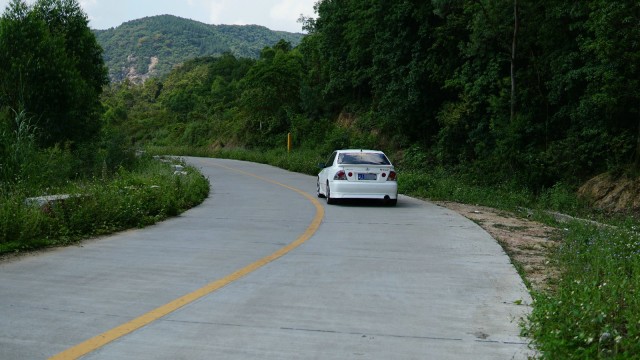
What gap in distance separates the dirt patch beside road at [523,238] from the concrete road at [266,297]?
0.31 m

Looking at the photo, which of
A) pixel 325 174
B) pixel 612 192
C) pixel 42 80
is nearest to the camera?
pixel 325 174

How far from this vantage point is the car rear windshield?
18516mm

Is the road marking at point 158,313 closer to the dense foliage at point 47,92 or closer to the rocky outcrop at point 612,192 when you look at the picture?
the rocky outcrop at point 612,192

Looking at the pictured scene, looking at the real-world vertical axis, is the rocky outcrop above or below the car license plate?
below

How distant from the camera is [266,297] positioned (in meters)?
7.03

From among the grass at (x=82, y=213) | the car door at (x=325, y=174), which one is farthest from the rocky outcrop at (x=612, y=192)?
the grass at (x=82, y=213)

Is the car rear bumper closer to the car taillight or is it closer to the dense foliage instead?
the car taillight

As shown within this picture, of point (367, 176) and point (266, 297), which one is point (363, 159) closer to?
point (367, 176)

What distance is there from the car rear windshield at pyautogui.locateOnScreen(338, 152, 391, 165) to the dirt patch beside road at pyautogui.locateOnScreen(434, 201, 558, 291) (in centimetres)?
239

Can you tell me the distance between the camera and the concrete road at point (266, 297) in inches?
207

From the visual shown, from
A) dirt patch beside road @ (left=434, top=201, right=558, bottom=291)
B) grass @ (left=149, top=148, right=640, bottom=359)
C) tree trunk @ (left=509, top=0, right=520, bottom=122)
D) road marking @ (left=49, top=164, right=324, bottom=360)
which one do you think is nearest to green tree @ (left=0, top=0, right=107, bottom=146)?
tree trunk @ (left=509, top=0, right=520, bottom=122)

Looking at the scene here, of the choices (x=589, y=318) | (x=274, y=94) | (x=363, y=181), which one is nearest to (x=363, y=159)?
(x=363, y=181)

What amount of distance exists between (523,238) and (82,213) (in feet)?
26.4

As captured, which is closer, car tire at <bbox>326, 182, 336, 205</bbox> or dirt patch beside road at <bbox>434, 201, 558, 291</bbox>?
dirt patch beside road at <bbox>434, 201, 558, 291</bbox>
